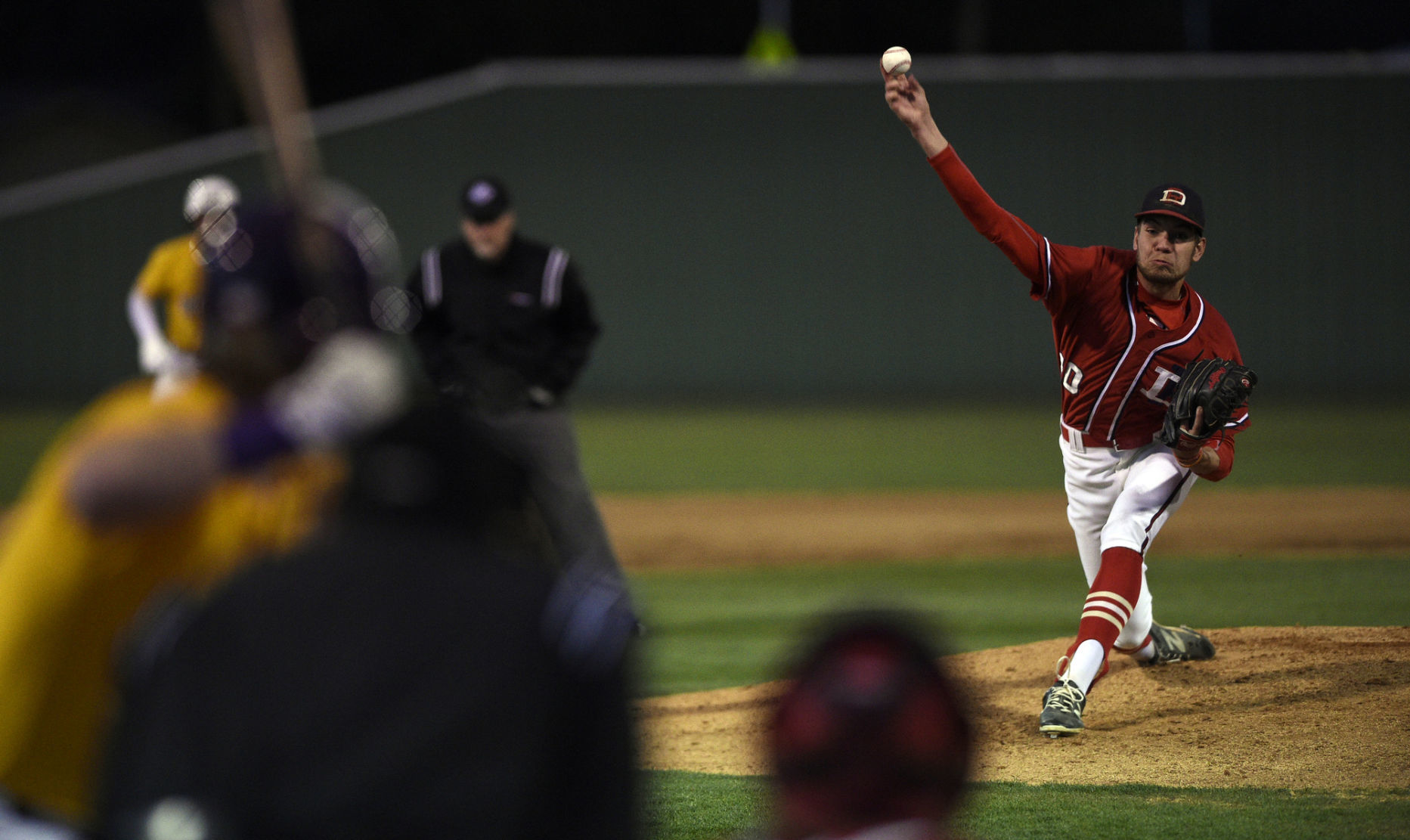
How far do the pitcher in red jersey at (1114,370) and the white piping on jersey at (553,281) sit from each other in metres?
2.26

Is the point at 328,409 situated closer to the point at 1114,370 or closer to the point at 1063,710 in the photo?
the point at 1063,710

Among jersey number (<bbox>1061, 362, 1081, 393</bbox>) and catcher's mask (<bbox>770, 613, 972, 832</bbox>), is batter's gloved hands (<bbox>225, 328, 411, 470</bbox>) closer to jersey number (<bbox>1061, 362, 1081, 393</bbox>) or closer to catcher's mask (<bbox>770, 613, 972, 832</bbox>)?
catcher's mask (<bbox>770, 613, 972, 832</bbox>)

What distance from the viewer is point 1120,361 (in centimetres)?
576

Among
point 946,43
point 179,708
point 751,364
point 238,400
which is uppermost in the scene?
point 238,400

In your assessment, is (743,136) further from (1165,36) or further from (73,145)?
(73,145)

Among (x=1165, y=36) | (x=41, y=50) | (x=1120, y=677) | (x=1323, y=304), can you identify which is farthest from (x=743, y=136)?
(x=41, y=50)

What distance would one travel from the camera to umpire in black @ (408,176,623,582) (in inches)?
274

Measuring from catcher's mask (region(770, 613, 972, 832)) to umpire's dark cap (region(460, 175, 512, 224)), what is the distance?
5838 millimetres

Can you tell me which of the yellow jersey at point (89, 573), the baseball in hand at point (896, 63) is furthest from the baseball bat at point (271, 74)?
the baseball in hand at point (896, 63)

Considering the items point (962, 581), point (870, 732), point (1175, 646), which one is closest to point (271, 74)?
point (870, 732)

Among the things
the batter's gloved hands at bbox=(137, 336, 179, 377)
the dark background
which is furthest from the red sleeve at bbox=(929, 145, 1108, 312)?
the dark background

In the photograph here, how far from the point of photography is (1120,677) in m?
6.46

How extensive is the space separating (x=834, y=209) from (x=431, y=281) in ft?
50.9

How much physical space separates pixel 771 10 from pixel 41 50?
1642cm
